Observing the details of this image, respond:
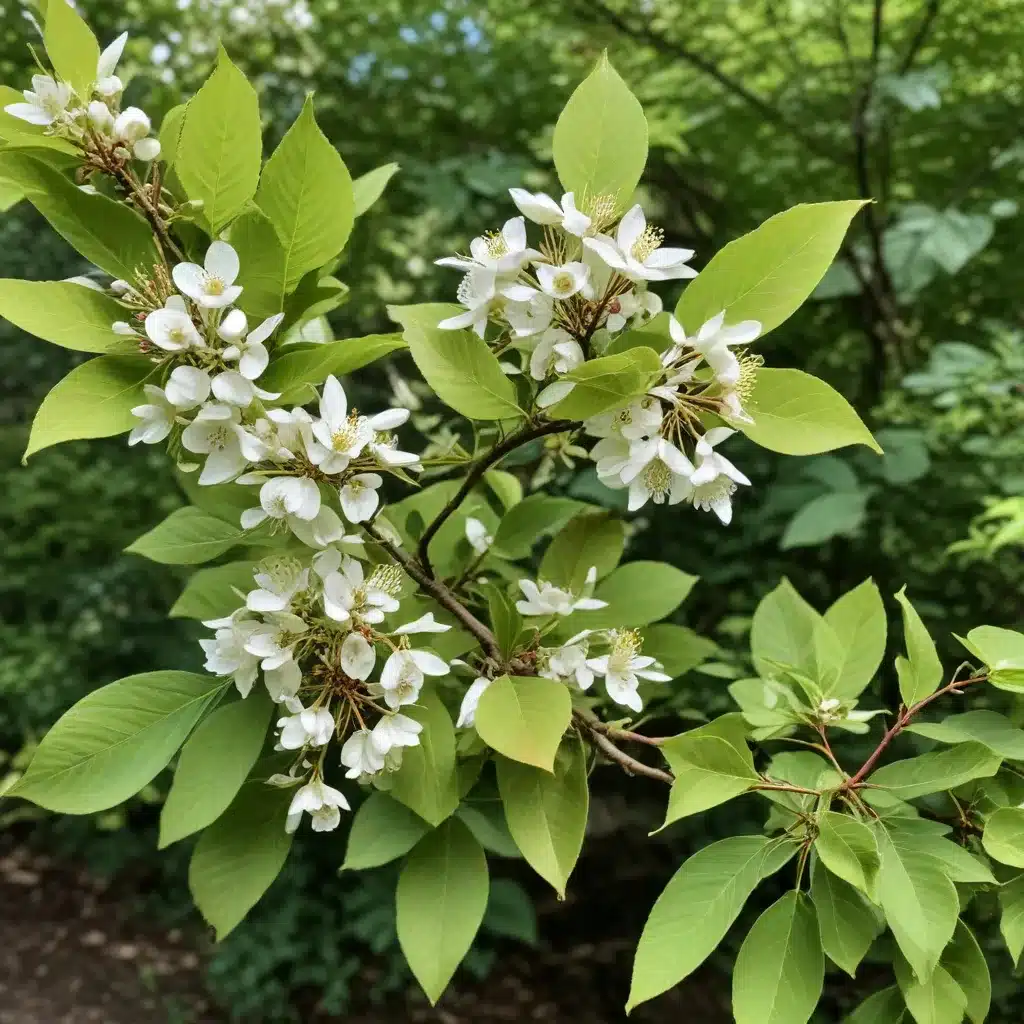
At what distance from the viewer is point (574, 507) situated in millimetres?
798

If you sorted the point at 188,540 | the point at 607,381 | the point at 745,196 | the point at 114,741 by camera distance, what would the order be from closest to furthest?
1. the point at 607,381
2. the point at 114,741
3. the point at 188,540
4. the point at 745,196

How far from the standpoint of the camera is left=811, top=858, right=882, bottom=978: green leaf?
0.57 m

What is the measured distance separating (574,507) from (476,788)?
28cm

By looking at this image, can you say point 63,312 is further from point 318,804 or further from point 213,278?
point 318,804

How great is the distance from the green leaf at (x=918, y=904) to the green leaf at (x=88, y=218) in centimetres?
65

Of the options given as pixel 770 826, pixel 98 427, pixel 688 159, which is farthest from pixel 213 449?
pixel 688 159

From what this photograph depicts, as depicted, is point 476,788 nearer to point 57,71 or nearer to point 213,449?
point 213,449

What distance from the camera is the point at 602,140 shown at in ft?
1.87

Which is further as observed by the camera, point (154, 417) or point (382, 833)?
point (382, 833)

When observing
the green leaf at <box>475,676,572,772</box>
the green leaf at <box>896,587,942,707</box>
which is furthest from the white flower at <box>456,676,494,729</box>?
the green leaf at <box>896,587,942,707</box>

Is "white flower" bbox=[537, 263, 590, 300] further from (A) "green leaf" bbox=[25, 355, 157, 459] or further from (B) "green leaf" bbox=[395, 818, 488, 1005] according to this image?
(B) "green leaf" bbox=[395, 818, 488, 1005]

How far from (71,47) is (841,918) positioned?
81 cm

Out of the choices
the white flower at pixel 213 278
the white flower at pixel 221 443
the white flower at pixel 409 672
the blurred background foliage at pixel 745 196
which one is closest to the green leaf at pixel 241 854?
the white flower at pixel 409 672

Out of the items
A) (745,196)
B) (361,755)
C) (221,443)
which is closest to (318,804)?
(361,755)
